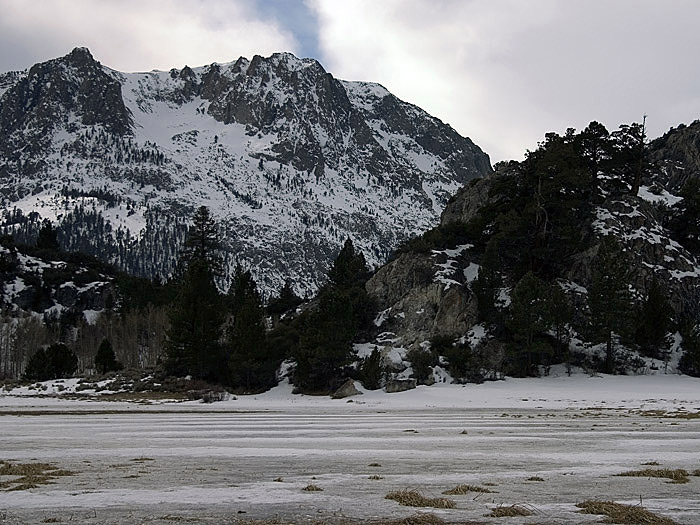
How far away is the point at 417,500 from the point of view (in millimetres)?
8906

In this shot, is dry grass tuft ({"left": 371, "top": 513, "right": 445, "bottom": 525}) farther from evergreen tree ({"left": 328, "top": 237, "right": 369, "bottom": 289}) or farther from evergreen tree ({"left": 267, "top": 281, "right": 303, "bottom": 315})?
evergreen tree ({"left": 267, "top": 281, "right": 303, "bottom": 315})

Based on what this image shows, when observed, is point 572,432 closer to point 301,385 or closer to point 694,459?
point 694,459

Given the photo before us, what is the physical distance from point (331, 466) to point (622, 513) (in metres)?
6.60

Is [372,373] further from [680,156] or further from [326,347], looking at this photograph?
[680,156]

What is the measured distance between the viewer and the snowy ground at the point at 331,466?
8.32 meters

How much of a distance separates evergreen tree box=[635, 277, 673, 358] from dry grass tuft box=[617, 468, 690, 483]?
170 ft

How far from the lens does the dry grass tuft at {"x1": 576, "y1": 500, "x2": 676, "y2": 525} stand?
7461 mm

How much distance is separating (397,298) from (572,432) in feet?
154

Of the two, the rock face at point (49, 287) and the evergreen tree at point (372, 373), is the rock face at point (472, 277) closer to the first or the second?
the evergreen tree at point (372, 373)

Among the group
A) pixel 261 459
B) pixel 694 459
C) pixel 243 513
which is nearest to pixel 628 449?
pixel 694 459

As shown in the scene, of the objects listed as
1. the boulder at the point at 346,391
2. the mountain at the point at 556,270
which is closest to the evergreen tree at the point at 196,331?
the boulder at the point at 346,391

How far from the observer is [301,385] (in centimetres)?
5581

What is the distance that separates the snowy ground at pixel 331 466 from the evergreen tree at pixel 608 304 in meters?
32.7

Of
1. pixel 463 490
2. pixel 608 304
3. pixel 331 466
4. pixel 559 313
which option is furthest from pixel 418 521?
pixel 608 304
